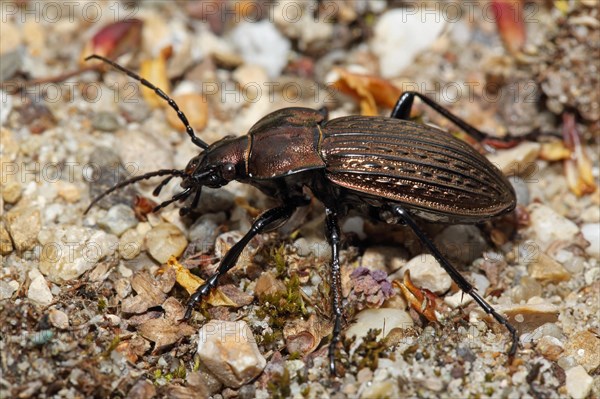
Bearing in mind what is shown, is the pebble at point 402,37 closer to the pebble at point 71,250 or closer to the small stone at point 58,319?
the pebble at point 71,250

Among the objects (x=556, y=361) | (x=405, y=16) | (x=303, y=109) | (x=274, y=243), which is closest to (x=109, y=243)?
(x=274, y=243)

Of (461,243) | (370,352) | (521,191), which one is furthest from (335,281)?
(521,191)

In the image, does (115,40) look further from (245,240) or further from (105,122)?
(245,240)

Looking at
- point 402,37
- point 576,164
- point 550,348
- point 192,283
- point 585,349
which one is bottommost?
point 585,349

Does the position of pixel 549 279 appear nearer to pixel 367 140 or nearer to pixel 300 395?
pixel 367 140

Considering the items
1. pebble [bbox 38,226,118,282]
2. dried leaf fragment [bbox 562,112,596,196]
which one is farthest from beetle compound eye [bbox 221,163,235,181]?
dried leaf fragment [bbox 562,112,596,196]

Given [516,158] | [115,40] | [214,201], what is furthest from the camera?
[115,40]

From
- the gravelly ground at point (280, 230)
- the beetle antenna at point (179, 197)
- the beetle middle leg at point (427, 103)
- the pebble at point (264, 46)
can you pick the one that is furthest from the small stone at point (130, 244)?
the pebble at point (264, 46)

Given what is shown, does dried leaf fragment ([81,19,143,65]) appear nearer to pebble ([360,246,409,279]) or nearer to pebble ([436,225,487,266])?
pebble ([360,246,409,279])
